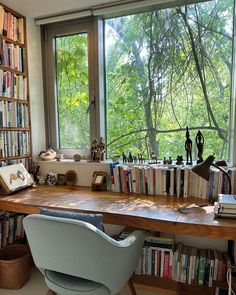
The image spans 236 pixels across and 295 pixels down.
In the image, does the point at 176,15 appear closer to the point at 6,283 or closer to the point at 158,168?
the point at 158,168

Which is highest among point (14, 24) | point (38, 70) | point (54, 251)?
point (14, 24)

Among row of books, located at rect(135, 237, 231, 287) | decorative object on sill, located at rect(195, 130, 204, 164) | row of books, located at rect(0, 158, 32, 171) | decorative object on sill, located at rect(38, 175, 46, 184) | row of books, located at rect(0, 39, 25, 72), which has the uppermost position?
row of books, located at rect(0, 39, 25, 72)

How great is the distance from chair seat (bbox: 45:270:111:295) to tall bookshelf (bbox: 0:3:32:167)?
116 cm

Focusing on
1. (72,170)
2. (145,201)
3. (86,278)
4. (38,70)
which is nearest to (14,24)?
(38,70)

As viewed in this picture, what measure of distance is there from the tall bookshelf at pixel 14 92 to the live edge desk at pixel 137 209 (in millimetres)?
396

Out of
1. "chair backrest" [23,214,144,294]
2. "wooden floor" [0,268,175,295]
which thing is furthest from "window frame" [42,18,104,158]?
"chair backrest" [23,214,144,294]

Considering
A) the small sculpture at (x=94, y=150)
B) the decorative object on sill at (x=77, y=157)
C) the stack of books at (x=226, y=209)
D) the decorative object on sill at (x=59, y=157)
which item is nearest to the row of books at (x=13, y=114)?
the decorative object on sill at (x=59, y=157)

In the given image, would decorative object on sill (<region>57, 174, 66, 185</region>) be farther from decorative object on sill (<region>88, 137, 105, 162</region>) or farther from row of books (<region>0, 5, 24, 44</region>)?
row of books (<region>0, 5, 24, 44</region>)

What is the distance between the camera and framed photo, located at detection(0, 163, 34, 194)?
1942mm

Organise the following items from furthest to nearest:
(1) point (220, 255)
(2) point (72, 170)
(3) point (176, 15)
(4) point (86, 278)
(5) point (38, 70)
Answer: (5) point (38, 70), (2) point (72, 170), (3) point (176, 15), (1) point (220, 255), (4) point (86, 278)

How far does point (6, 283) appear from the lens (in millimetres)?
1886

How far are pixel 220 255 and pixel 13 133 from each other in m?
1.97

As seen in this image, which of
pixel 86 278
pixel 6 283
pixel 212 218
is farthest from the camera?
pixel 6 283

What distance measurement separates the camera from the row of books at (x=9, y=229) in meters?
2.07
